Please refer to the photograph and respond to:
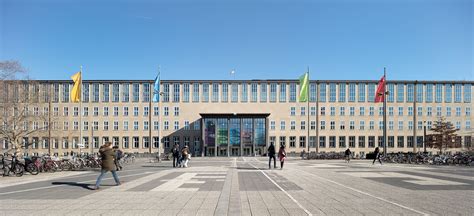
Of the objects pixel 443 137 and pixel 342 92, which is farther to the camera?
pixel 342 92

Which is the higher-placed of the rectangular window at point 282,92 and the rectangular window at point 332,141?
the rectangular window at point 282,92

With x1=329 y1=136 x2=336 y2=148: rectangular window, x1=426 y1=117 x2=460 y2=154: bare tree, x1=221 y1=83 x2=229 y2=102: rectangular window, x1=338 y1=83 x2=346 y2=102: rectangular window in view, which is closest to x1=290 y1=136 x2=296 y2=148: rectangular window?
x1=329 y1=136 x2=336 y2=148: rectangular window

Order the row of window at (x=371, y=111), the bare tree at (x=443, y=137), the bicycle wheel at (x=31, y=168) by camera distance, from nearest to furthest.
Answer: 1. the bicycle wheel at (x=31, y=168)
2. the bare tree at (x=443, y=137)
3. the row of window at (x=371, y=111)

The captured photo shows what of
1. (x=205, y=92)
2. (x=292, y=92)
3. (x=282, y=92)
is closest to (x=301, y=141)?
(x=292, y=92)

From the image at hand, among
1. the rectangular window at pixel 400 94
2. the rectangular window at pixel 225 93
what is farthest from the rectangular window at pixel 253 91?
the rectangular window at pixel 400 94

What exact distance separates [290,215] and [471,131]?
94.6 m

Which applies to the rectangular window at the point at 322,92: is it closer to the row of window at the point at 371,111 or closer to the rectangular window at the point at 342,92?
the row of window at the point at 371,111

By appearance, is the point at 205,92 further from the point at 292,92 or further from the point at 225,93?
the point at 292,92

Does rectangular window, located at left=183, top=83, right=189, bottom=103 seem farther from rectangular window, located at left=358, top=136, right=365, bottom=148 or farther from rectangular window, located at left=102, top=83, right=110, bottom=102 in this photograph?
rectangular window, located at left=358, top=136, right=365, bottom=148

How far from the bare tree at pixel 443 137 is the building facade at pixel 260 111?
236 inches

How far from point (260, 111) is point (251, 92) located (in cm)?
479

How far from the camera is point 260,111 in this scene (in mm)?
87125

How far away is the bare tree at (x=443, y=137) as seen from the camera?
7812 centimetres

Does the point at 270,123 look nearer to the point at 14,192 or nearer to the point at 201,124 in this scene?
the point at 201,124
